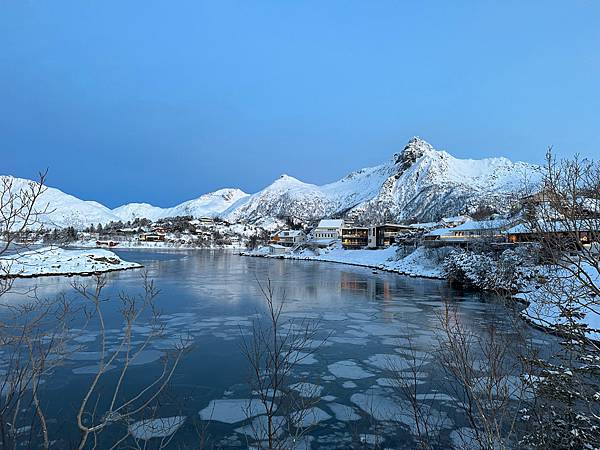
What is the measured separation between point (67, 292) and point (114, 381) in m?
11.0

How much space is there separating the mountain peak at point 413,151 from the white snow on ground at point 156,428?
169362mm

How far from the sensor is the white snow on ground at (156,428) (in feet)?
15.9

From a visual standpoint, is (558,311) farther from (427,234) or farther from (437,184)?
(437,184)

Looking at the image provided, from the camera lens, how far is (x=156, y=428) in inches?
197

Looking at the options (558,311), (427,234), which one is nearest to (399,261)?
(427,234)

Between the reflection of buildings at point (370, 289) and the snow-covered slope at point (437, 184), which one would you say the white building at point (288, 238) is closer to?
the snow-covered slope at point (437, 184)

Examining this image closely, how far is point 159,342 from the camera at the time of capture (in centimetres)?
918

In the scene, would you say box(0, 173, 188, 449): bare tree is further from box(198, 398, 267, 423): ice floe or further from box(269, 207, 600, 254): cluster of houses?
box(269, 207, 600, 254): cluster of houses

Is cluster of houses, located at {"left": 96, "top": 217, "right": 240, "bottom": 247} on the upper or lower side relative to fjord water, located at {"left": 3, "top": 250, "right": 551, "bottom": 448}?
upper

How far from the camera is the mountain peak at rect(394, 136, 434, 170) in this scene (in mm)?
168125

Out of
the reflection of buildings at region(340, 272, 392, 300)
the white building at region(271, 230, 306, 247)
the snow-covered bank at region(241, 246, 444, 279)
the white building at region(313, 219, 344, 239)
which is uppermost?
the white building at region(313, 219, 344, 239)

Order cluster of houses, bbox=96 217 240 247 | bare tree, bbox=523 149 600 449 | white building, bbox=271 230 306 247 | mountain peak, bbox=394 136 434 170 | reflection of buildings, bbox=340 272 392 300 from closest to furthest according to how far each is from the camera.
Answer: bare tree, bbox=523 149 600 449, reflection of buildings, bbox=340 272 392 300, white building, bbox=271 230 306 247, cluster of houses, bbox=96 217 240 247, mountain peak, bbox=394 136 434 170

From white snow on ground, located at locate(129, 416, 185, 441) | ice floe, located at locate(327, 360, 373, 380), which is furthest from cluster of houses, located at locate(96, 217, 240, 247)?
white snow on ground, located at locate(129, 416, 185, 441)

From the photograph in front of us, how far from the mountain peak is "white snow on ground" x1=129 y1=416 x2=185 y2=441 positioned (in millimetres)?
169362
